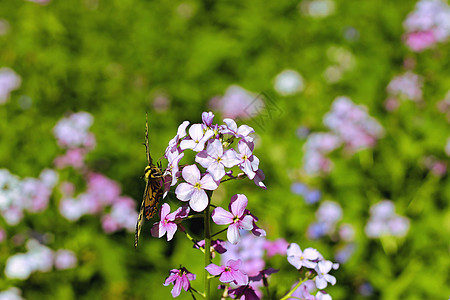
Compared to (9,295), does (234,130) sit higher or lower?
lower

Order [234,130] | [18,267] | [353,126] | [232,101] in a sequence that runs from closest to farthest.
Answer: [234,130] → [18,267] → [353,126] → [232,101]

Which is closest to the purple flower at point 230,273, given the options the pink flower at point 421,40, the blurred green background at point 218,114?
the blurred green background at point 218,114

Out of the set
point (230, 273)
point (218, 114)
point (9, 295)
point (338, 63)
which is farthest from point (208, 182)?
point (338, 63)

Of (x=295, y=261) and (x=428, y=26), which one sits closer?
(x=295, y=261)

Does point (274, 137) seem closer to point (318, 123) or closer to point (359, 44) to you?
point (318, 123)

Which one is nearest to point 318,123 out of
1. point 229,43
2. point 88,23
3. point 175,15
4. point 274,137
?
point 274,137

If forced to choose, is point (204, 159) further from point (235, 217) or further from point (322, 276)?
point (322, 276)
